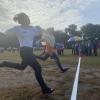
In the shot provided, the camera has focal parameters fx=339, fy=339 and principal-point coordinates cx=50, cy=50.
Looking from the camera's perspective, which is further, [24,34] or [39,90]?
[39,90]

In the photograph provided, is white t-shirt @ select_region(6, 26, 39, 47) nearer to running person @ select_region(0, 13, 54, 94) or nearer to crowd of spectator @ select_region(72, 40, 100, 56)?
running person @ select_region(0, 13, 54, 94)

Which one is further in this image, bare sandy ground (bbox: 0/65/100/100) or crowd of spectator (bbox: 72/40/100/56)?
crowd of spectator (bbox: 72/40/100/56)

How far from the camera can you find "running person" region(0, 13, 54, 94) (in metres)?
8.19

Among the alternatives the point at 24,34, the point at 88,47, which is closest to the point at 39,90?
the point at 24,34

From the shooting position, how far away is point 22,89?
9.06 meters

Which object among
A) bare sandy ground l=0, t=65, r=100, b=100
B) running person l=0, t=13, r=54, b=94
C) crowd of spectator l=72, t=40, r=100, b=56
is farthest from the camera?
crowd of spectator l=72, t=40, r=100, b=56

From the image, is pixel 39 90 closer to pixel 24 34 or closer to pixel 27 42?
pixel 27 42

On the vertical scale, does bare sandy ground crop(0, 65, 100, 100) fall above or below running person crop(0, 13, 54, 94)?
below

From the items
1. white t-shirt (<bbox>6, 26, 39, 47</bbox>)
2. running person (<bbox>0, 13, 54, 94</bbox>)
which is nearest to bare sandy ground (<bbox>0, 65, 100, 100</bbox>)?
running person (<bbox>0, 13, 54, 94</bbox>)

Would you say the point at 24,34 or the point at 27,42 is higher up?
the point at 24,34

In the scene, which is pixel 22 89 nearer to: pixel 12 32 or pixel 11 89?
pixel 11 89

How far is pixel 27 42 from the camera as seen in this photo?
8.26 metres

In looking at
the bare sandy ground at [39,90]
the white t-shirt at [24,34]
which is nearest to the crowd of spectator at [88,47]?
the bare sandy ground at [39,90]

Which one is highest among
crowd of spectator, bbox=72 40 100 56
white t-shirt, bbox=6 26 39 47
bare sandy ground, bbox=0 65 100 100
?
white t-shirt, bbox=6 26 39 47
